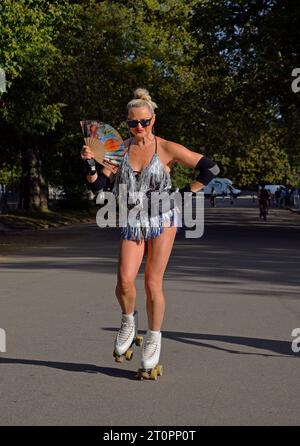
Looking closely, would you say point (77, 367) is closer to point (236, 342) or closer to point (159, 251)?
point (159, 251)

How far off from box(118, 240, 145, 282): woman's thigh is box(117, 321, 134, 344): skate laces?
0.37 m

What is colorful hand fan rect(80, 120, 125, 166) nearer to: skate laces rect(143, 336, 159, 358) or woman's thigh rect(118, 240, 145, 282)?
woman's thigh rect(118, 240, 145, 282)

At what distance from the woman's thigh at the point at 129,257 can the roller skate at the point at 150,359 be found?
0.48m

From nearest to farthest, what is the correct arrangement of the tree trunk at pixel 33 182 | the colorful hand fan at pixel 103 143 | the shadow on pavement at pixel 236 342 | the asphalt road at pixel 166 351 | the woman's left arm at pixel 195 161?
the asphalt road at pixel 166 351
the woman's left arm at pixel 195 161
the colorful hand fan at pixel 103 143
the shadow on pavement at pixel 236 342
the tree trunk at pixel 33 182

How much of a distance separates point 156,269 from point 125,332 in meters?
0.56

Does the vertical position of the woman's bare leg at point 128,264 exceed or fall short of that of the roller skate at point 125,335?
it exceeds it

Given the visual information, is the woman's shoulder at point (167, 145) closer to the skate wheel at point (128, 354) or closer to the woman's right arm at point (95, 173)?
the woman's right arm at point (95, 173)

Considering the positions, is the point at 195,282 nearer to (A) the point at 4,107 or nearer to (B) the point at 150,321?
(B) the point at 150,321

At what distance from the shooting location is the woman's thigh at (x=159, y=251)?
23.2 feet

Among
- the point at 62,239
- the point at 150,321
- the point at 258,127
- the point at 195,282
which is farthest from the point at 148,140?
the point at 258,127

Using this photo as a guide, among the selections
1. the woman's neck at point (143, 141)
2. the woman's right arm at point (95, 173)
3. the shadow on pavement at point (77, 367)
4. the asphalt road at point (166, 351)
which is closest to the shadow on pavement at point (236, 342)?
the asphalt road at point (166, 351)

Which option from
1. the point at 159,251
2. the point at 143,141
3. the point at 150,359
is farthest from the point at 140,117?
the point at 150,359

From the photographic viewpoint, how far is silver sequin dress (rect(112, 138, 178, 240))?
7047 mm

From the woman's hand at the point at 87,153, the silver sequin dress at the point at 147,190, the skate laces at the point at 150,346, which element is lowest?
the skate laces at the point at 150,346
